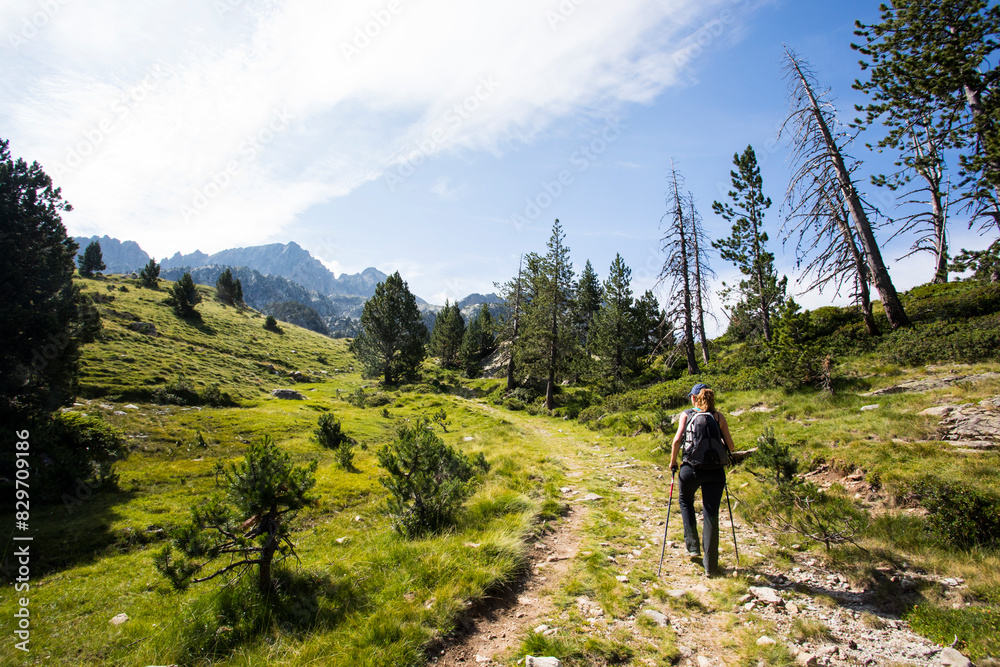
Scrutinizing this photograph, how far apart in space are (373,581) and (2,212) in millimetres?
22684

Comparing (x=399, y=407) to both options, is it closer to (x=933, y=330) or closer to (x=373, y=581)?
(x=373, y=581)

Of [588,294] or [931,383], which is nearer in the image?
[931,383]

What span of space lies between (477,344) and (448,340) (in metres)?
4.77

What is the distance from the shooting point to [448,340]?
5969cm

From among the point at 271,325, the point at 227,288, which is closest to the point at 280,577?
the point at 271,325

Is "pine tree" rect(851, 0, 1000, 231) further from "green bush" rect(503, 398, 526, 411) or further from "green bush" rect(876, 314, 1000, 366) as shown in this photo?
"green bush" rect(503, 398, 526, 411)

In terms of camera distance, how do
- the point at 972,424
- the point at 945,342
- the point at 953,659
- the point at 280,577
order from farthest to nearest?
the point at 945,342, the point at 972,424, the point at 280,577, the point at 953,659

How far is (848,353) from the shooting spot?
14.9 meters

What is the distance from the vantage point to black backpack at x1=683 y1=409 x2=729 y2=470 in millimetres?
5012

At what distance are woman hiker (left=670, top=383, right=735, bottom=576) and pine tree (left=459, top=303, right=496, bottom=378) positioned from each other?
47.3 meters

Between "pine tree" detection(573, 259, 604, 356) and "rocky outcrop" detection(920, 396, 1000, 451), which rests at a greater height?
"pine tree" detection(573, 259, 604, 356)

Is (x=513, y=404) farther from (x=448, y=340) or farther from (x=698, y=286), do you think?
(x=448, y=340)

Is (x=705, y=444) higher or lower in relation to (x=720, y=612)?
higher

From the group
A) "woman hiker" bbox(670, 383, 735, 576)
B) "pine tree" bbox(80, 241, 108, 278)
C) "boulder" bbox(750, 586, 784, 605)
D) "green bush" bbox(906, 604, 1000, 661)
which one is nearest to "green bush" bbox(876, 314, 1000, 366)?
"green bush" bbox(906, 604, 1000, 661)
